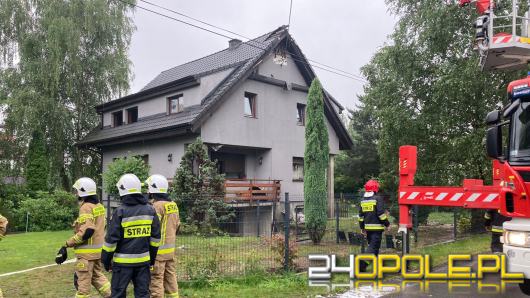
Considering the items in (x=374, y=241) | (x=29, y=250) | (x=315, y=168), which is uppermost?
(x=315, y=168)

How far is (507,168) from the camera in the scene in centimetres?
625

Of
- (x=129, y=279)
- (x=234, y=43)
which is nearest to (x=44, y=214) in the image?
(x=234, y=43)

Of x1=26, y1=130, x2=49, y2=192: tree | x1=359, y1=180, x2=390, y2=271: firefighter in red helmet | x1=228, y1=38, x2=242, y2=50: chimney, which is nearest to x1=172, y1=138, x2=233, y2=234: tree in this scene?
x1=359, y1=180, x2=390, y2=271: firefighter in red helmet

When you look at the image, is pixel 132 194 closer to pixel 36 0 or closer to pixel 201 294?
pixel 201 294

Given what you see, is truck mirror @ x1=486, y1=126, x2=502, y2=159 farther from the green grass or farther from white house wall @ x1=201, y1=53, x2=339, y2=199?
white house wall @ x1=201, y1=53, x2=339, y2=199

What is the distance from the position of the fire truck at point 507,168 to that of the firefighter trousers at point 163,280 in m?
3.98

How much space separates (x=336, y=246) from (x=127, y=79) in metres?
18.9

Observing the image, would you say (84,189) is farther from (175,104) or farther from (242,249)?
(175,104)

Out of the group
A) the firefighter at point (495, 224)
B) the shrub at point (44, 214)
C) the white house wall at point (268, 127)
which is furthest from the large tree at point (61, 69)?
the firefighter at point (495, 224)

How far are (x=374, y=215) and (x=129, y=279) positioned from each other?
4974 mm

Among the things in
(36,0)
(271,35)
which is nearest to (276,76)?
(271,35)

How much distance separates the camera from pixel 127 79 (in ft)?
89.3

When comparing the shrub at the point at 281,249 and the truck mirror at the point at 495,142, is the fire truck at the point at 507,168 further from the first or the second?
the shrub at the point at 281,249

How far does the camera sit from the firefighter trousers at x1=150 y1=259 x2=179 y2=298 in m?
6.65
